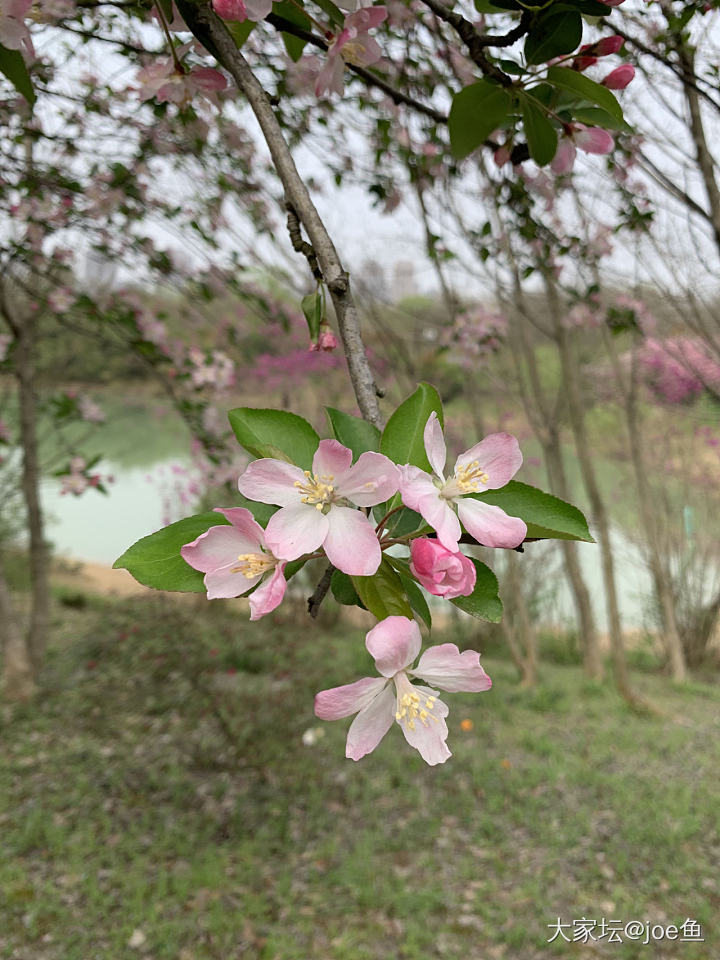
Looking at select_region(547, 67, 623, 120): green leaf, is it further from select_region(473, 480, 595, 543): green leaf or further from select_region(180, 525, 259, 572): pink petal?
select_region(180, 525, 259, 572): pink petal

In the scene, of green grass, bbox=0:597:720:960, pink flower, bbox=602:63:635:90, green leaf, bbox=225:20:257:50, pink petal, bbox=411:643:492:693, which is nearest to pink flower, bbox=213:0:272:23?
green leaf, bbox=225:20:257:50

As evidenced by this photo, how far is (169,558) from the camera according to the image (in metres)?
0.36

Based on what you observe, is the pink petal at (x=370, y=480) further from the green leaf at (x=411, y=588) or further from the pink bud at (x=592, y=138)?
the pink bud at (x=592, y=138)

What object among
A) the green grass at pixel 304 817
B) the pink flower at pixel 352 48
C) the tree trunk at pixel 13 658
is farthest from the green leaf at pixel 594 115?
the tree trunk at pixel 13 658

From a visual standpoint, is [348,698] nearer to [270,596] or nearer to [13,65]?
[270,596]

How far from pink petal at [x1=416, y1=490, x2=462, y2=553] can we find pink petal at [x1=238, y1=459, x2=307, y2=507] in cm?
7

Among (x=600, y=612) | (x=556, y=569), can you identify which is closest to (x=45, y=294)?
(x=556, y=569)

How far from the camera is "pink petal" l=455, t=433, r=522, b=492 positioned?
361 mm

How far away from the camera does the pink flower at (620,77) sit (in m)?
0.58

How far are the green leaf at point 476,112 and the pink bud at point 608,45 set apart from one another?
89 mm

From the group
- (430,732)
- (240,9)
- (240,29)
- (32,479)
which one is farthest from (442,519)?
(32,479)

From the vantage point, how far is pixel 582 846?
239 centimetres

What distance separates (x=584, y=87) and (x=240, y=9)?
26 cm

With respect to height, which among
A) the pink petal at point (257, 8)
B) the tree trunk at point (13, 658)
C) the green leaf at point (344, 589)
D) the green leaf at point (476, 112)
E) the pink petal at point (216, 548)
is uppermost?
the green leaf at point (476, 112)
